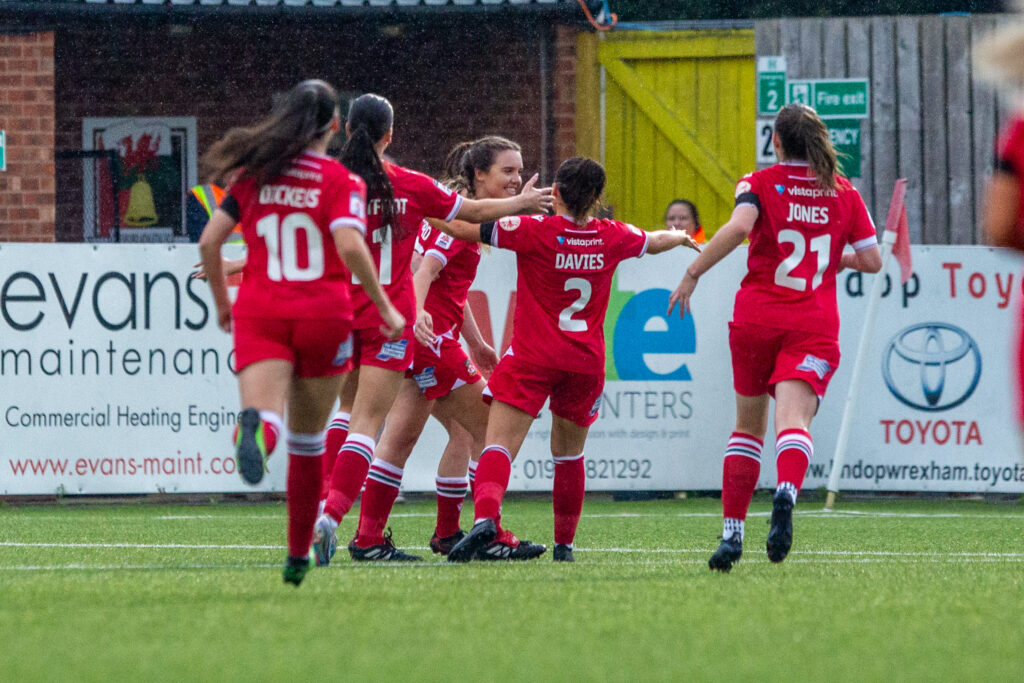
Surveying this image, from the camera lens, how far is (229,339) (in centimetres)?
1205

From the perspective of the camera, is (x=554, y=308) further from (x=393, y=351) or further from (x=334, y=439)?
(x=334, y=439)

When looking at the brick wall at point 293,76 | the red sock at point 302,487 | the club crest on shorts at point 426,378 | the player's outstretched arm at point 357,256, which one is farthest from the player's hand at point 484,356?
the brick wall at point 293,76

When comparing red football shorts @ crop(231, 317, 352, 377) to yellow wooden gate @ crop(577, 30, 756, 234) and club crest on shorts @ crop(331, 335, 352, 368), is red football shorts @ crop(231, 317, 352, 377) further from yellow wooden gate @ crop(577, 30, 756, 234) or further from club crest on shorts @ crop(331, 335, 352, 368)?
yellow wooden gate @ crop(577, 30, 756, 234)

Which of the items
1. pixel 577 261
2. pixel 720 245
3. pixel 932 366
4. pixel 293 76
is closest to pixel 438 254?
pixel 577 261

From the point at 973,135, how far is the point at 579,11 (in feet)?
13.1

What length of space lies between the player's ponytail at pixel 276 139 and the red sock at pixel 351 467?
67.0 inches

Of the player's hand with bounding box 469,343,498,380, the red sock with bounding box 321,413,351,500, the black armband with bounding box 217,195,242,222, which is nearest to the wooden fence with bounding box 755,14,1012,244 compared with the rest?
the player's hand with bounding box 469,343,498,380

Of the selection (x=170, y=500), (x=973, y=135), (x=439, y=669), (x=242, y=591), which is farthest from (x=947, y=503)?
(x=439, y=669)

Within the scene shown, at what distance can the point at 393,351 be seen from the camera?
6.75 m

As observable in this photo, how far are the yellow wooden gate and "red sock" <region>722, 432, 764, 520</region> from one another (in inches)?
363

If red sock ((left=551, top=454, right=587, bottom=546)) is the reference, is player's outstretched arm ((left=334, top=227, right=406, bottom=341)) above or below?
above

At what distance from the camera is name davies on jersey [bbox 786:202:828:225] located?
261 inches

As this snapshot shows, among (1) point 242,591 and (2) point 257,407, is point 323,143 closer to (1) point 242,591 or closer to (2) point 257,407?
(2) point 257,407

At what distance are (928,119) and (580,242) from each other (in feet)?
31.0
